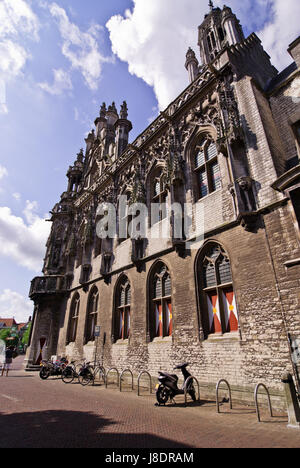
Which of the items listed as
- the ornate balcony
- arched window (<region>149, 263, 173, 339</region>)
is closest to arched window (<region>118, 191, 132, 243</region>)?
arched window (<region>149, 263, 173, 339</region>)

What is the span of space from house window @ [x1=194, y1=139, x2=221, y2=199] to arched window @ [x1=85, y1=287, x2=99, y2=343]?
10.1 m

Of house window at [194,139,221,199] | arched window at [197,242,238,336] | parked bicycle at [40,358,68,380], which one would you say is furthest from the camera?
parked bicycle at [40,358,68,380]

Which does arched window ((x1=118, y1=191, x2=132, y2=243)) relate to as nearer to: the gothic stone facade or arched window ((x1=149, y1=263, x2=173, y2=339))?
the gothic stone facade

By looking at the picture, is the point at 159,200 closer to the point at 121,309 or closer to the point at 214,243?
the point at 214,243

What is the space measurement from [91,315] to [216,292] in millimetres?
10777

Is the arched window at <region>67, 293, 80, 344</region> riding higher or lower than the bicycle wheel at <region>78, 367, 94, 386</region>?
higher

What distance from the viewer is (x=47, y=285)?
21.6 meters

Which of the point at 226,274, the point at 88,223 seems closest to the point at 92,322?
the point at 88,223

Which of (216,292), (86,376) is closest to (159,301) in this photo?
(216,292)

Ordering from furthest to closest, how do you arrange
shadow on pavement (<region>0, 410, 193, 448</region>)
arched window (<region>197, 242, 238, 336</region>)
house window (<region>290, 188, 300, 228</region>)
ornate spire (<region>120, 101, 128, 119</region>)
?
ornate spire (<region>120, 101, 128, 119</region>), arched window (<region>197, 242, 238, 336</region>), house window (<region>290, 188, 300, 228</region>), shadow on pavement (<region>0, 410, 193, 448</region>)

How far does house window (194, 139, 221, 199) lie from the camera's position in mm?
10883

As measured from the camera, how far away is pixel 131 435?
464 centimetres

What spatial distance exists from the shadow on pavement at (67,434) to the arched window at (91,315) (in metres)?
10.6
